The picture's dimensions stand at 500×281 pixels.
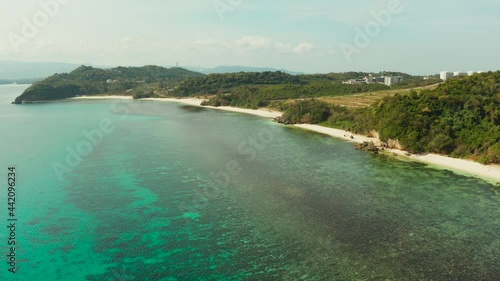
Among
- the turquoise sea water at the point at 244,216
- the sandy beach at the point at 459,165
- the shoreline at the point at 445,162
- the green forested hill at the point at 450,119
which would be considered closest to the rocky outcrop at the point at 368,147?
the shoreline at the point at 445,162

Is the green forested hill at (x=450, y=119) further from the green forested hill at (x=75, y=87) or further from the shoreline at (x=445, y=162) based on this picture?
the green forested hill at (x=75, y=87)

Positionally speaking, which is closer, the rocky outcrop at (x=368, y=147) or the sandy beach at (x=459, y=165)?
the sandy beach at (x=459, y=165)

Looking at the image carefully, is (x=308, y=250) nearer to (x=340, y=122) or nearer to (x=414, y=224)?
(x=414, y=224)

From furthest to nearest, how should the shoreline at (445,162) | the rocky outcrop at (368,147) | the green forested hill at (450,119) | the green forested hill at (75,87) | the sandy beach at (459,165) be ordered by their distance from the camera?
the green forested hill at (75,87), the rocky outcrop at (368,147), the green forested hill at (450,119), the shoreline at (445,162), the sandy beach at (459,165)

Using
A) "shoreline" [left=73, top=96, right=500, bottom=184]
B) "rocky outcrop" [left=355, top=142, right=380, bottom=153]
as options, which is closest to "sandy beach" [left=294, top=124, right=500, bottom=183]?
"shoreline" [left=73, top=96, right=500, bottom=184]

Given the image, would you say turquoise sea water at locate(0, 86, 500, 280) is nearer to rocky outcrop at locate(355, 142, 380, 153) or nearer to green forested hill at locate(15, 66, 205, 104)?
rocky outcrop at locate(355, 142, 380, 153)

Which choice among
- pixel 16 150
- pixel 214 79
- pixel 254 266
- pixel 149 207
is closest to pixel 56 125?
pixel 16 150

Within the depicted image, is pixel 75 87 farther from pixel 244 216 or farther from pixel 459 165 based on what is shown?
pixel 459 165
